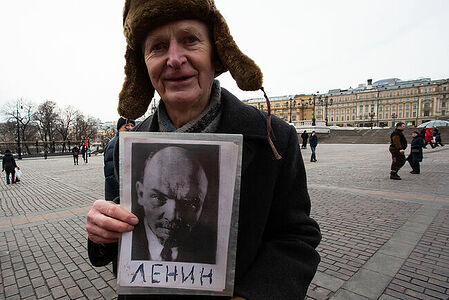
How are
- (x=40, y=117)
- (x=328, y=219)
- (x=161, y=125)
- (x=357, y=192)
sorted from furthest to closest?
1. (x=40, y=117)
2. (x=357, y=192)
3. (x=328, y=219)
4. (x=161, y=125)

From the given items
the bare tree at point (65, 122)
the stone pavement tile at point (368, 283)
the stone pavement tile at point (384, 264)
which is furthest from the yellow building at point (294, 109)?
the stone pavement tile at point (368, 283)

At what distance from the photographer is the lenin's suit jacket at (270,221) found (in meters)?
1.04

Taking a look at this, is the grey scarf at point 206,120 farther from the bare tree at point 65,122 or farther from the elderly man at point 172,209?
the bare tree at point 65,122

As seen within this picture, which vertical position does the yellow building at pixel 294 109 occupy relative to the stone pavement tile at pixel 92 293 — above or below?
above

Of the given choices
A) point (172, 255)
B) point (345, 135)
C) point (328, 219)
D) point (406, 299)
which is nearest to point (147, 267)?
point (172, 255)

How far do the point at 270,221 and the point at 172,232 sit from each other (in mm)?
495

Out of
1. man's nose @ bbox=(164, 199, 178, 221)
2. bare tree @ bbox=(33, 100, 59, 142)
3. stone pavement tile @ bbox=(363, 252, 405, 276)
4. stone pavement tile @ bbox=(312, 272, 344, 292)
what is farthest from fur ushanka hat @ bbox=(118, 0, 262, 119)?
bare tree @ bbox=(33, 100, 59, 142)

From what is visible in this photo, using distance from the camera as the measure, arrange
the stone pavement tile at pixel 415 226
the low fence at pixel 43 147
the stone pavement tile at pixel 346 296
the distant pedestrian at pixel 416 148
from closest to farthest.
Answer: the stone pavement tile at pixel 346 296 → the stone pavement tile at pixel 415 226 → the distant pedestrian at pixel 416 148 → the low fence at pixel 43 147

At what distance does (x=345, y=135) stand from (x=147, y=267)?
1836 inches

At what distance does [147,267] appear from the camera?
95 centimetres

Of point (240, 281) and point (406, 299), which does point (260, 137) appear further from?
point (406, 299)

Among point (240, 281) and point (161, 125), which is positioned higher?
point (161, 125)

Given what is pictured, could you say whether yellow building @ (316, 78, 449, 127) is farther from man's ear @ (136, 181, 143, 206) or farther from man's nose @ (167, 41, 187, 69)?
man's ear @ (136, 181, 143, 206)

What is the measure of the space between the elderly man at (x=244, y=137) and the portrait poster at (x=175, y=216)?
0.15 meters
